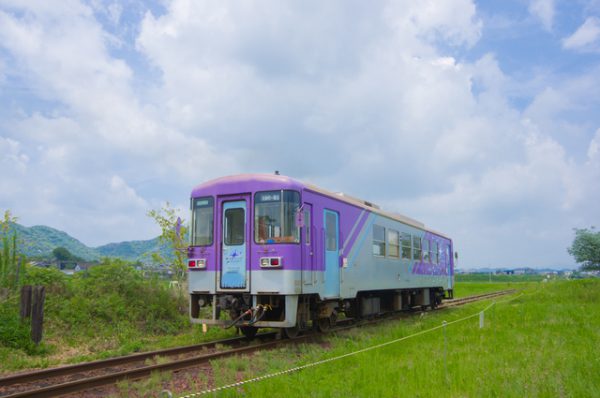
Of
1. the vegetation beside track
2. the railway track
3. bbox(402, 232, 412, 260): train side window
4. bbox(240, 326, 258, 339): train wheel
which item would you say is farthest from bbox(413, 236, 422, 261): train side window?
bbox(240, 326, 258, 339): train wheel

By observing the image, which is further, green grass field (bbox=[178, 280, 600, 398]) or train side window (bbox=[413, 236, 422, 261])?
train side window (bbox=[413, 236, 422, 261])

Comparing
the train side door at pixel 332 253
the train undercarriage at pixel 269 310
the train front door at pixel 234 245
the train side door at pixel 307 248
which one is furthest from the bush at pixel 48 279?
the train side door at pixel 332 253

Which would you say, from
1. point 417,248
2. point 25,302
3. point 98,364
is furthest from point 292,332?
point 417,248

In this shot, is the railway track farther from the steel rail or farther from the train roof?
the train roof

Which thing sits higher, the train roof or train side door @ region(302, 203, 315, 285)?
the train roof

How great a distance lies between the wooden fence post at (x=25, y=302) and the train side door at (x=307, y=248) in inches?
217

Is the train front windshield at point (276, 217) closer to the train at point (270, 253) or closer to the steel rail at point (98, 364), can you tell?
the train at point (270, 253)

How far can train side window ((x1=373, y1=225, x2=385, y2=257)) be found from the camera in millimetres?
14625

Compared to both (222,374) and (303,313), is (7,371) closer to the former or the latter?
(222,374)

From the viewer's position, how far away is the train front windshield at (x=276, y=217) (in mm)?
10438

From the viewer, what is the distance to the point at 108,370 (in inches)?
332

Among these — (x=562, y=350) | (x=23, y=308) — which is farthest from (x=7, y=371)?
(x=562, y=350)

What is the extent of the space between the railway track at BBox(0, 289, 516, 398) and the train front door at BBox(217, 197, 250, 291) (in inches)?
51.2

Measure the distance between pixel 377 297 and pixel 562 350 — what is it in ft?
22.6
